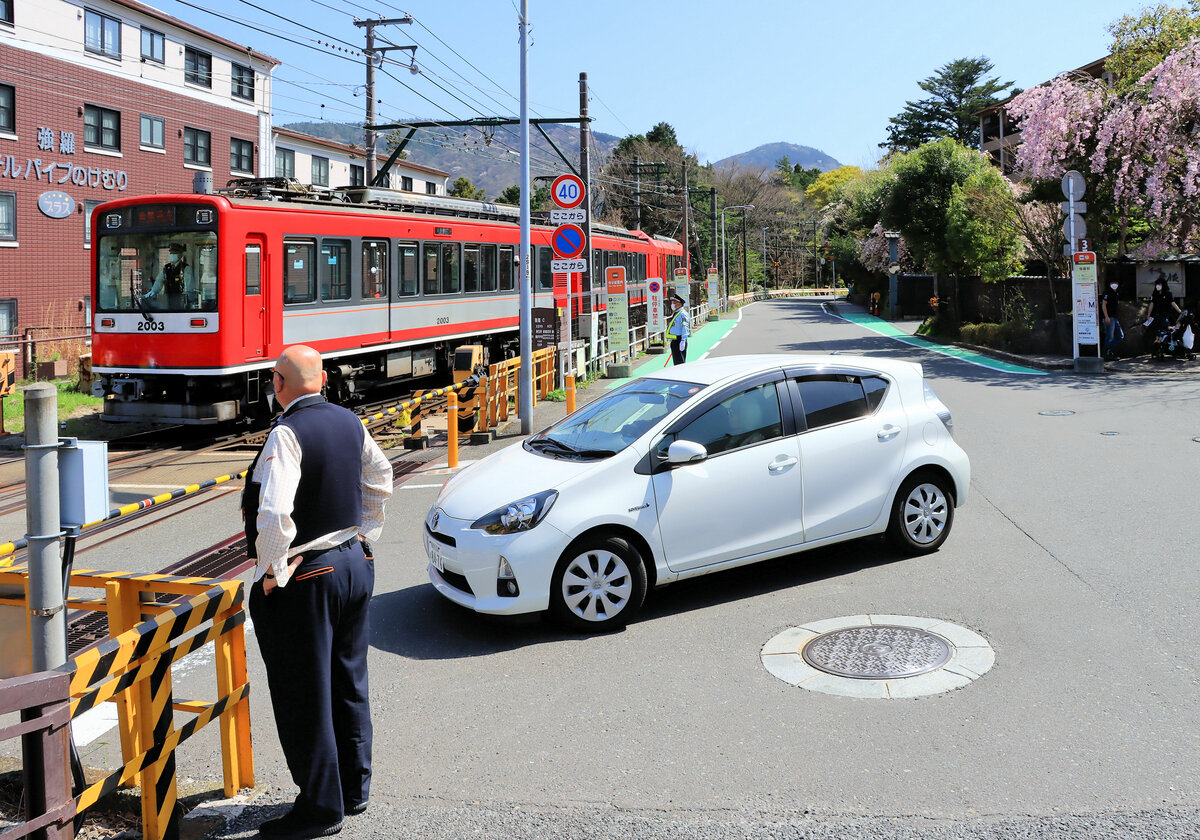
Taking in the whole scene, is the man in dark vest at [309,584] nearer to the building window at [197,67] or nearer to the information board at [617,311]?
the information board at [617,311]

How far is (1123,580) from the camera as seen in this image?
736cm

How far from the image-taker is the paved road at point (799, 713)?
429cm

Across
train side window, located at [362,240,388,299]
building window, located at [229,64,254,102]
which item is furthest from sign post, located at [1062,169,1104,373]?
building window, located at [229,64,254,102]

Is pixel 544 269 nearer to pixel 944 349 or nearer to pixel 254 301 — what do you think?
pixel 944 349

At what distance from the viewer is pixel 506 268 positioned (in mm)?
23578

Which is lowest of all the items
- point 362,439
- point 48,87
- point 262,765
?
point 262,765

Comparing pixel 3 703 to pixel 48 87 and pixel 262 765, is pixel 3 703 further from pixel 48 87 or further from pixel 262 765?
pixel 48 87

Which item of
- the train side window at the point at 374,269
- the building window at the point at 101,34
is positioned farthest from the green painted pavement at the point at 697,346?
the building window at the point at 101,34

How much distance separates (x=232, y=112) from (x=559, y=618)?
36267mm

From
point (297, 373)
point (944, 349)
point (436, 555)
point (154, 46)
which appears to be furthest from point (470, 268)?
point (154, 46)

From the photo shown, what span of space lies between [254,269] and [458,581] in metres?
9.88

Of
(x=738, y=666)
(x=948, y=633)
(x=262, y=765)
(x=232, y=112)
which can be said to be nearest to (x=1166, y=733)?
(x=948, y=633)

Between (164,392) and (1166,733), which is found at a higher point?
(164,392)

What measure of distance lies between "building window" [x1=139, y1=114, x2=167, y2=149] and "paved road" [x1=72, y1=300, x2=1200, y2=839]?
2973 centimetres
